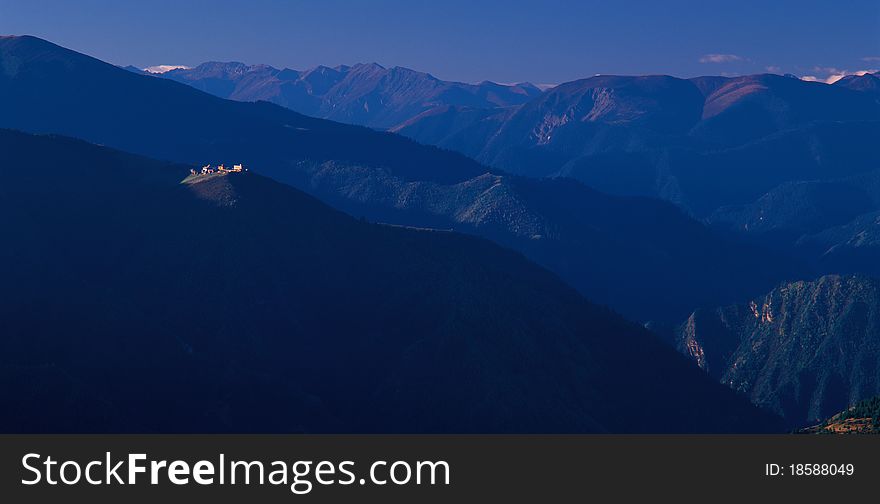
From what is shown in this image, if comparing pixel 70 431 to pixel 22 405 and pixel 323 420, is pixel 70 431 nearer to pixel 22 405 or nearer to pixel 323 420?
pixel 22 405

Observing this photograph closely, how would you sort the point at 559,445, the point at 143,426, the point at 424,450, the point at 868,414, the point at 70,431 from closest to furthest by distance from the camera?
the point at 424,450 < the point at 559,445 < the point at 868,414 < the point at 70,431 < the point at 143,426

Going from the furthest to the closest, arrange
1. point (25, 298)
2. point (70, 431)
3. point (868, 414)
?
point (25, 298), point (70, 431), point (868, 414)

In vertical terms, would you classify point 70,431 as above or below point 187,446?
below

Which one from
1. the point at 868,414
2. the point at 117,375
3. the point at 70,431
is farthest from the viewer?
the point at 117,375

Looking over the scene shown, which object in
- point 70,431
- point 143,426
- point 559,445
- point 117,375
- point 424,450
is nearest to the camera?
point 424,450

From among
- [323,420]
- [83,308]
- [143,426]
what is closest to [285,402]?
[323,420]

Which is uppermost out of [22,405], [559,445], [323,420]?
[559,445]

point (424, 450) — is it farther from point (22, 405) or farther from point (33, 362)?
point (33, 362)

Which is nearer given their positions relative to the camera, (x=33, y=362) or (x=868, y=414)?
(x=868, y=414)

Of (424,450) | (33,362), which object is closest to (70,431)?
(33,362)
